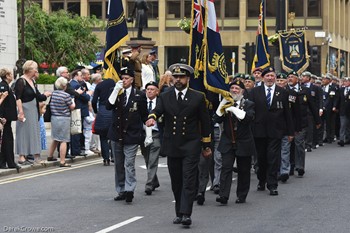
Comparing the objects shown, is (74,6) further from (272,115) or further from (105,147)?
(272,115)

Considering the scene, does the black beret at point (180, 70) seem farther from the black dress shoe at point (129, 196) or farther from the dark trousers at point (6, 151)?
the dark trousers at point (6, 151)

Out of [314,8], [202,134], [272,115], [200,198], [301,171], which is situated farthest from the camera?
[314,8]

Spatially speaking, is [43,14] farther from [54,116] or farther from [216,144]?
[216,144]

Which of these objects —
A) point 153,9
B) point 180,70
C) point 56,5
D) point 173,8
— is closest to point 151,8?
point 153,9

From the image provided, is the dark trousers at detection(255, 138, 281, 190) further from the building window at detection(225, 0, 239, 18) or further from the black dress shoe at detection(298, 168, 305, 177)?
the building window at detection(225, 0, 239, 18)

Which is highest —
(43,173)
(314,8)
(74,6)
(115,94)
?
(74,6)

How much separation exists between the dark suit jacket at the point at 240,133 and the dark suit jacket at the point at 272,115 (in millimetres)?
1185

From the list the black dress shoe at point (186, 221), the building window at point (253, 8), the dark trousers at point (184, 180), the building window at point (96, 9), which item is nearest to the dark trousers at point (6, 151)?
the dark trousers at point (184, 180)

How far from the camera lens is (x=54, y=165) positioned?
19672 mm

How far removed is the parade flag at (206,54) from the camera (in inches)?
539

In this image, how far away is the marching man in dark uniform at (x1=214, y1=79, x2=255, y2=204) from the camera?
13.6 meters

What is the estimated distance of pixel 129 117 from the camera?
13734 mm

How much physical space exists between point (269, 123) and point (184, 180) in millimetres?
3835

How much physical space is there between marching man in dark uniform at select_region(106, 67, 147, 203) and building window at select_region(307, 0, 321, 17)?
184ft
